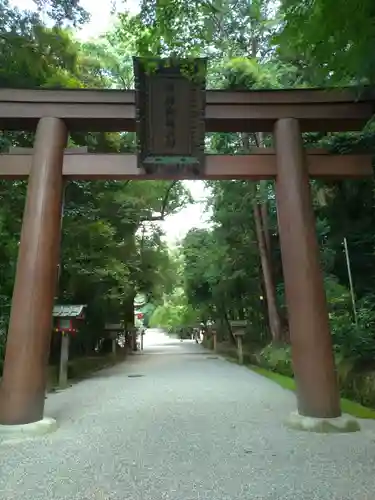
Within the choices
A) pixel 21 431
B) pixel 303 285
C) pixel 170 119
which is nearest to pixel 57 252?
pixel 21 431

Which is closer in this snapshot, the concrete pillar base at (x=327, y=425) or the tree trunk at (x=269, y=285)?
the concrete pillar base at (x=327, y=425)

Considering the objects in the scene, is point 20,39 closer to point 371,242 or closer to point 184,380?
point 371,242

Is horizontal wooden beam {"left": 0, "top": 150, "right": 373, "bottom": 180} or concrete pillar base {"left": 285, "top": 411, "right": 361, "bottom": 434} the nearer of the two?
concrete pillar base {"left": 285, "top": 411, "right": 361, "bottom": 434}

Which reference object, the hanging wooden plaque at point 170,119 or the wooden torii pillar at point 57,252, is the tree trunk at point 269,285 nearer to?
the wooden torii pillar at point 57,252

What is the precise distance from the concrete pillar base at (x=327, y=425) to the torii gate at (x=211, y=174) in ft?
0.31

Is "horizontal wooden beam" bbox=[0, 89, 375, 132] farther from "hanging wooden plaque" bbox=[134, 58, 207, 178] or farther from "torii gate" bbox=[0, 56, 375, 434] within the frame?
"hanging wooden plaque" bbox=[134, 58, 207, 178]

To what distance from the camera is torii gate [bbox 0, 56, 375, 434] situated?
17.2 feet

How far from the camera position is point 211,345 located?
2636 centimetres

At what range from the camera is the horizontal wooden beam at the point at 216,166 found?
6.11 m

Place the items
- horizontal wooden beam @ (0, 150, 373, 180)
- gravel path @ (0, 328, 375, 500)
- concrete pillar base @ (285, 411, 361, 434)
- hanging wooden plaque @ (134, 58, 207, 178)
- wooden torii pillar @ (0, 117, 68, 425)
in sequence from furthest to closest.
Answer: horizontal wooden beam @ (0, 150, 373, 180), hanging wooden plaque @ (134, 58, 207, 178), wooden torii pillar @ (0, 117, 68, 425), concrete pillar base @ (285, 411, 361, 434), gravel path @ (0, 328, 375, 500)

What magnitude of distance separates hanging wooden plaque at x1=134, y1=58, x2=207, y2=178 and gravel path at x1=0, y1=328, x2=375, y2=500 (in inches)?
150

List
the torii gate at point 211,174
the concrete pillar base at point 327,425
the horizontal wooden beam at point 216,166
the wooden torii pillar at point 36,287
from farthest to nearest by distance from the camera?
the horizontal wooden beam at point 216,166
the torii gate at point 211,174
the wooden torii pillar at point 36,287
the concrete pillar base at point 327,425

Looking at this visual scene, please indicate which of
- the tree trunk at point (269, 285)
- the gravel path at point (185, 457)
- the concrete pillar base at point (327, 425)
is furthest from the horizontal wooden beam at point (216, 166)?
the tree trunk at point (269, 285)

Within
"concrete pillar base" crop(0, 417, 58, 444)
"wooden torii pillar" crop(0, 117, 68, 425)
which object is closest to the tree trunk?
"wooden torii pillar" crop(0, 117, 68, 425)
